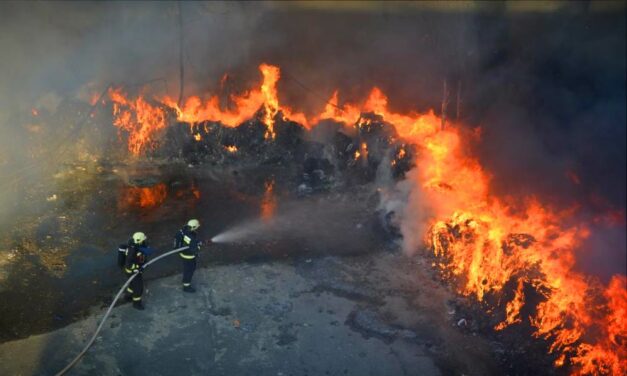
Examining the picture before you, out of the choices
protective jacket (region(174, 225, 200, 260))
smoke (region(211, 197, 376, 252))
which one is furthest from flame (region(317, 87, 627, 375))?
protective jacket (region(174, 225, 200, 260))

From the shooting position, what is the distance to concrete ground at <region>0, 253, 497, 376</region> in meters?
6.52

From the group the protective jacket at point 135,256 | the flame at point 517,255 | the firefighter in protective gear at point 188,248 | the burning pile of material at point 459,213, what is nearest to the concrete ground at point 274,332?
the firefighter in protective gear at point 188,248

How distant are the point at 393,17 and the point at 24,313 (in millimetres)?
13942

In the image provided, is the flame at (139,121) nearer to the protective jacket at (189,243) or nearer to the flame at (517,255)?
the protective jacket at (189,243)

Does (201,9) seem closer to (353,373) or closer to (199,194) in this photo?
(199,194)

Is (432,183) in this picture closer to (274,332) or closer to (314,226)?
(314,226)

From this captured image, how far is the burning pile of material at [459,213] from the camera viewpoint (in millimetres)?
6812

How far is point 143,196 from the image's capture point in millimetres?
12258

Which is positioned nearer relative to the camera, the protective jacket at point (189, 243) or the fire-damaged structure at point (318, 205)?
the fire-damaged structure at point (318, 205)

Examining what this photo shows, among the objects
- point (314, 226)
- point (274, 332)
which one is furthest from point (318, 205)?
point (274, 332)

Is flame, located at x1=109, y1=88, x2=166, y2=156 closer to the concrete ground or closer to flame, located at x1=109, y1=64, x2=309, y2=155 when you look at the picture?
flame, located at x1=109, y1=64, x2=309, y2=155

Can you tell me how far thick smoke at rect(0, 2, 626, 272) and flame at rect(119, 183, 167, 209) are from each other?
2860 millimetres

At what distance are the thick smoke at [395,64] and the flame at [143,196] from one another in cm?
286

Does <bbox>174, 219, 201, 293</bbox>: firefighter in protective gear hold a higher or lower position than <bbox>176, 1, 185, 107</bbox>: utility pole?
lower
